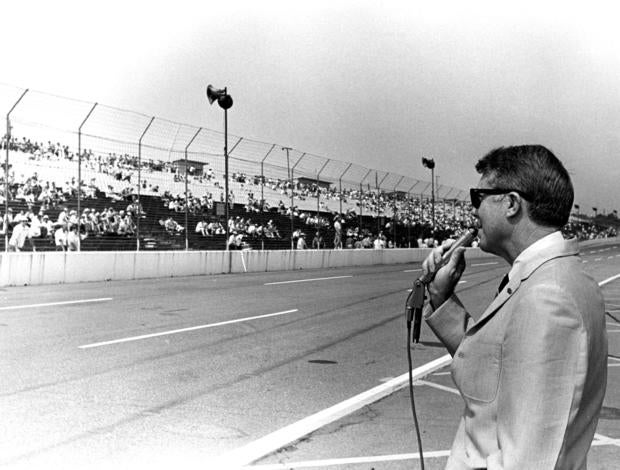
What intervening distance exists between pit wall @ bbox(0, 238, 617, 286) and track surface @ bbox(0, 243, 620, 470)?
155 inches

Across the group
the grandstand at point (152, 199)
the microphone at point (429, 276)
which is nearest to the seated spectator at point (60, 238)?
the grandstand at point (152, 199)

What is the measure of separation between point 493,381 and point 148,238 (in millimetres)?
20811

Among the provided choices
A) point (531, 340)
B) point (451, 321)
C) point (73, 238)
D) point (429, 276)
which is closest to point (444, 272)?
point (429, 276)

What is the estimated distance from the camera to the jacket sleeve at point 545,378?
1558mm

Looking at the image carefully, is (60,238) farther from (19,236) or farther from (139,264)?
(139,264)

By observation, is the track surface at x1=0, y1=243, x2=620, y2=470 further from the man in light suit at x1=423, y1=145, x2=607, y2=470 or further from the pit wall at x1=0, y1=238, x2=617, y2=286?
the pit wall at x1=0, y1=238, x2=617, y2=286

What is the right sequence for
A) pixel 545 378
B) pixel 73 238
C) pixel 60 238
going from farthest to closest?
pixel 73 238 < pixel 60 238 < pixel 545 378

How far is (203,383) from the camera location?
21.1 feet

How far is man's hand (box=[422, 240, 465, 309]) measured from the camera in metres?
2.15

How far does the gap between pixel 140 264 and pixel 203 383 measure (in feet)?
45.6

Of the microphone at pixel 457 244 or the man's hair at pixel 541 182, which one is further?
the microphone at pixel 457 244

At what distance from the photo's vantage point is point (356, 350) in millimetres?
8508

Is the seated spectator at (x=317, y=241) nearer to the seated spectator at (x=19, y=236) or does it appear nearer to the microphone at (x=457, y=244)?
the seated spectator at (x=19, y=236)

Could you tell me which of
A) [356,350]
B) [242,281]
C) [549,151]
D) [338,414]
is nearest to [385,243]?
[242,281]
